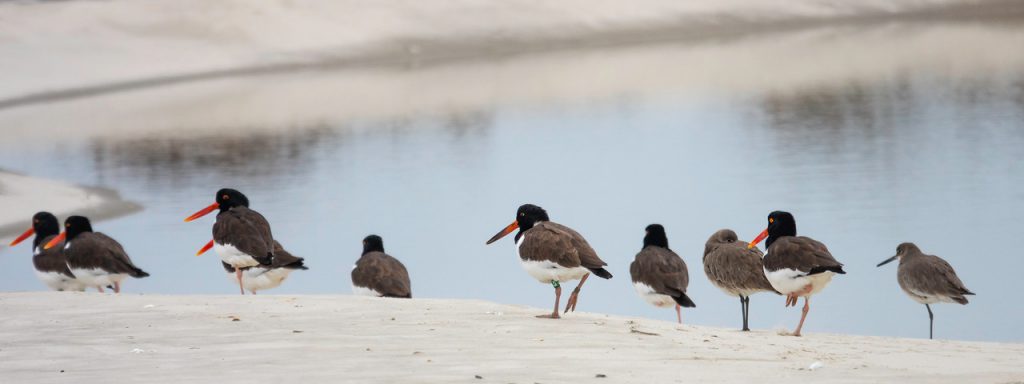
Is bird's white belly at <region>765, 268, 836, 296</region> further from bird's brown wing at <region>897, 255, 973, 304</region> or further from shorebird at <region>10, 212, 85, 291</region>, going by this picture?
shorebird at <region>10, 212, 85, 291</region>

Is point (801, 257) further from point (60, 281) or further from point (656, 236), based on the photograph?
point (60, 281)

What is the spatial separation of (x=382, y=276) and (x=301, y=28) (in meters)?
56.4

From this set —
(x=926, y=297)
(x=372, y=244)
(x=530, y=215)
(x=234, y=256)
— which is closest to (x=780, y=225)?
(x=926, y=297)

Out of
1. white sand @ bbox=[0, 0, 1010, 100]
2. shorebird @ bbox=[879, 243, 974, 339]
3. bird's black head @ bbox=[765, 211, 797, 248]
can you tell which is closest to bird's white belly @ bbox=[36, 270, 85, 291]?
bird's black head @ bbox=[765, 211, 797, 248]

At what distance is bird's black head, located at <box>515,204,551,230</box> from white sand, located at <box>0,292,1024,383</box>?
0.76 meters

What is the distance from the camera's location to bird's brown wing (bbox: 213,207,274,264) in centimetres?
1289

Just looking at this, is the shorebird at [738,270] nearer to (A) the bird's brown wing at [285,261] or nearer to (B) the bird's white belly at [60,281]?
(A) the bird's brown wing at [285,261]

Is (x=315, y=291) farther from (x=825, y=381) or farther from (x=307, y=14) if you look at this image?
(x=307, y=14)

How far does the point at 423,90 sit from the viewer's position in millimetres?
50344

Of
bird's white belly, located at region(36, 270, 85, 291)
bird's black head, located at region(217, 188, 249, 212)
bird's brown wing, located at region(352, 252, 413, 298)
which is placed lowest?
bird's white belly, located at region(36, 270, 85, 291)

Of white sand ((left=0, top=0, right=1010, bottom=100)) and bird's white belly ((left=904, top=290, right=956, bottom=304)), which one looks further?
white sand ((left=0, top=0, right=1010, bottom=100))

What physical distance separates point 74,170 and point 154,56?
33.3 meters

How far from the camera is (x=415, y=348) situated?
829 centimetres

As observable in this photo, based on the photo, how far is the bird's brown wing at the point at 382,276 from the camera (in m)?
12.4
